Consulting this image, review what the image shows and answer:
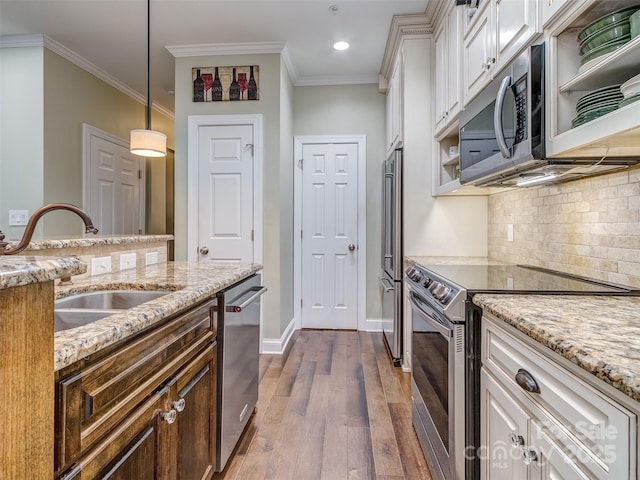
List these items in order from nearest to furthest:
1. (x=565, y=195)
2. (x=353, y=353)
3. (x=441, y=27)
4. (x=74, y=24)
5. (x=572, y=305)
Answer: (x=572, y=305) → (x=565, y=195) → (x=441, y=27) → (x=74, y=24) → (x=353, y=353)

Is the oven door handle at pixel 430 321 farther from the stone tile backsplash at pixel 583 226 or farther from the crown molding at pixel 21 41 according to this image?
the crown molding at pixel 21 41

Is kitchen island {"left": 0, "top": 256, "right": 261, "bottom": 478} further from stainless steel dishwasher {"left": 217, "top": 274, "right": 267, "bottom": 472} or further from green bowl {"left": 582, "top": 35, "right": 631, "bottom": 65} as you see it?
green bowl {"left": 582, "top": 35, "right": 631, "bottom": 65}

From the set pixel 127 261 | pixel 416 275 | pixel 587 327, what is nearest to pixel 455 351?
pixel 587 327

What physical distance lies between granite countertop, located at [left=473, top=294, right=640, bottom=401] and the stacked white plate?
22.9 inches

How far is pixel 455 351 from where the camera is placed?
4.52ft

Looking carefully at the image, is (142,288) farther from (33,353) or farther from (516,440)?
(516,440)

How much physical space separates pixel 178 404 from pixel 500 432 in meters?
1.03

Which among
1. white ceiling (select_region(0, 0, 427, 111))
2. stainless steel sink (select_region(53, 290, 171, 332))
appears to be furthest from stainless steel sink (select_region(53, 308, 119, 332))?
white ceiling (select_region(0, 0, 427, 111))

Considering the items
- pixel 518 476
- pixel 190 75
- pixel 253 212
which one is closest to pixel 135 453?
pixel 518 476

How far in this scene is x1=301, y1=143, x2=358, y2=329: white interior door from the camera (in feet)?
13.2

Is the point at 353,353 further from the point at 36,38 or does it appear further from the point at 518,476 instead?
the point at 36,38

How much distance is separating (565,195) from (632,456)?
151 cm

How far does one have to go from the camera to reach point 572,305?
111 centimetres

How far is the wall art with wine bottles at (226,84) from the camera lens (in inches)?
130
